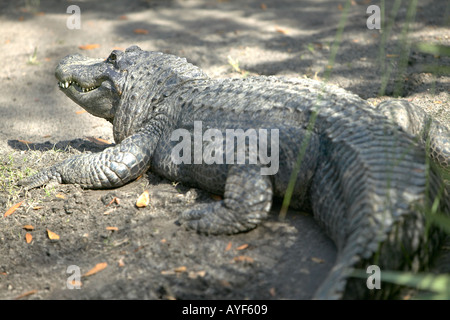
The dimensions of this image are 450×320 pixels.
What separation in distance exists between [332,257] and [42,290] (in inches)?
73.7

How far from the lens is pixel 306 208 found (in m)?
3.41

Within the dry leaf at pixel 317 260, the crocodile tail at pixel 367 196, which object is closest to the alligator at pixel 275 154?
the crocodile tail at pixel 367 196

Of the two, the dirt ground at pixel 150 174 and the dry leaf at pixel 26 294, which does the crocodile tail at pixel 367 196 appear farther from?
the dry leaf at pixel 26 294

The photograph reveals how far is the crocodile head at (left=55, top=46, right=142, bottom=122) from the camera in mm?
4496

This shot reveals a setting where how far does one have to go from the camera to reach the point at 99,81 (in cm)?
458

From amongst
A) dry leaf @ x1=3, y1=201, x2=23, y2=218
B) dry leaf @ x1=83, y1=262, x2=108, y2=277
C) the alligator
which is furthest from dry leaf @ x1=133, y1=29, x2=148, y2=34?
dry leaf @ x1=83, y1=262, x2=108, y2=277

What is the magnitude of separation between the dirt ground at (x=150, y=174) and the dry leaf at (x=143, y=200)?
43 millimetres

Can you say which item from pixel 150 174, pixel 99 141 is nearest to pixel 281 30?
pixel 99 141

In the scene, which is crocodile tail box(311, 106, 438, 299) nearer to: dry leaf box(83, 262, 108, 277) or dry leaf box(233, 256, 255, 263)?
dry leaf box(233, 256, 255, 263)

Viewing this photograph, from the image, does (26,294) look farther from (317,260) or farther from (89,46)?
(89,46)

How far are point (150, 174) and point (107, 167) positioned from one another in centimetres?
43

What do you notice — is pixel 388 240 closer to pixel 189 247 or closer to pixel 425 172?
pixel 425 172

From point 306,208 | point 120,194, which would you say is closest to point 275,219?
point 306,208

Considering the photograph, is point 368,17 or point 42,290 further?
point 368,17
